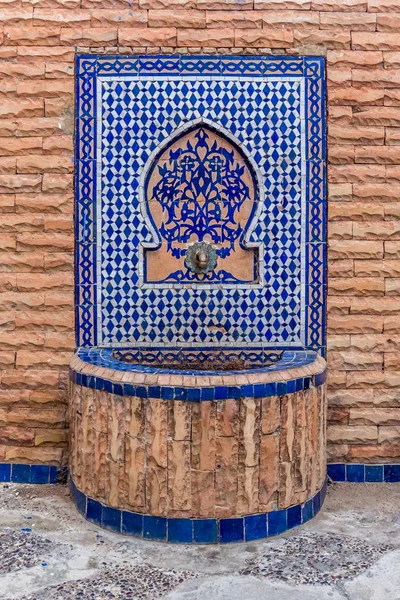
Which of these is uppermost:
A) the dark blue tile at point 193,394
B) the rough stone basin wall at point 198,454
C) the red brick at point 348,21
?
the red brick at point 348,21

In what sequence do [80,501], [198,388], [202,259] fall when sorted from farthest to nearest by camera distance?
[202,259] → [80,501] → [198,388]

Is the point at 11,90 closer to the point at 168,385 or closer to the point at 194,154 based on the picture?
the point at 194,154

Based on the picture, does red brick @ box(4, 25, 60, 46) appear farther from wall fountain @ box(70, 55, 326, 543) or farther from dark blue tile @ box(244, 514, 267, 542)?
dark blue tile @ box(244, 514, 267, 542)

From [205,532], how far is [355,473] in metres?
1.43

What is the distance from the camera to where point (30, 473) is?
4.32 m

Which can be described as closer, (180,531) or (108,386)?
(180,531)

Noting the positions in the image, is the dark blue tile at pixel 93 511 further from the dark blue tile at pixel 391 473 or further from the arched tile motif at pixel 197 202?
the dark blue tile at pixel 391 473

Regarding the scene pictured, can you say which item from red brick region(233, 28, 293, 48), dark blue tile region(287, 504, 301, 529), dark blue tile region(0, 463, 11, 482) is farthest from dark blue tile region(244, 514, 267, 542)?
red brick region(233, 28, 293, 48)

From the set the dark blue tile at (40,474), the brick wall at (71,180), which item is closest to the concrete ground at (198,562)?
the dark blue tile at (40,474)

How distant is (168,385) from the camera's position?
11.1ft

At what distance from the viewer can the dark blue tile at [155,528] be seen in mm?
3410

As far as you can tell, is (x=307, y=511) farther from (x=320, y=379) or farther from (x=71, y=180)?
(x=71, y=180)

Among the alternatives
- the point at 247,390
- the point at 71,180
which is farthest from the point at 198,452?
the point at 71,180

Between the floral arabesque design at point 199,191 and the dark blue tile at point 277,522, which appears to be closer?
the dark blue tile at point 277,522
